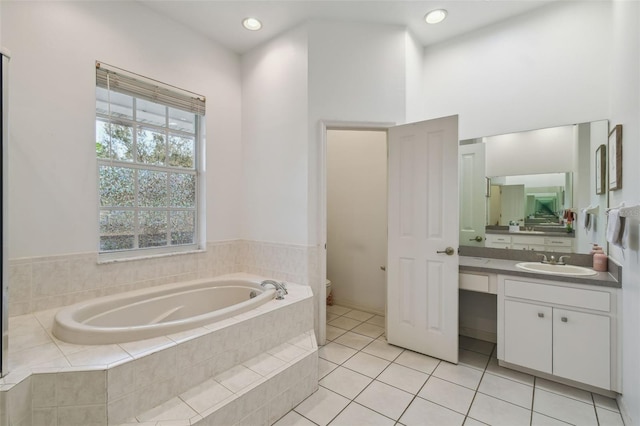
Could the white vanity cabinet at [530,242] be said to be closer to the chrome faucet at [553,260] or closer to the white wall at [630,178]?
the chrome faucet at [553,260]

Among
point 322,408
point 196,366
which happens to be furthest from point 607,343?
point 196,366

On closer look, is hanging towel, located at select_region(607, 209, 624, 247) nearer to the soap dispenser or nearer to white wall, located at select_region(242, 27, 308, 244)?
the soap dispenser

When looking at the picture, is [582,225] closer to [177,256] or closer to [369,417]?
[369,417]

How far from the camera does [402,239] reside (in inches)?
98.3

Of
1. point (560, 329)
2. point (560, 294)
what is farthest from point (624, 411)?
point (560, 294)

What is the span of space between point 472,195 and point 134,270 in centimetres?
305

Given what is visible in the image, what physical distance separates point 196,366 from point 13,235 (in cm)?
146

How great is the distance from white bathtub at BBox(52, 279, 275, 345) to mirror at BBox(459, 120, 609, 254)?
2.04 m

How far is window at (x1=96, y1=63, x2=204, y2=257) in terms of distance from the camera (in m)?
2.21

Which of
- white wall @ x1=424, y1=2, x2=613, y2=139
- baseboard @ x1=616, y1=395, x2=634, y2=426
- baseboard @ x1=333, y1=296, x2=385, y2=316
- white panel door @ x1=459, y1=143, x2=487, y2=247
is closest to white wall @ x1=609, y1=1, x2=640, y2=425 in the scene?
baseboard @ x1=616, y1=395, x2=634, y2=426

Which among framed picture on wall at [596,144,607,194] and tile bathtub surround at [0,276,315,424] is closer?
tile bathtub surround at [0,276,315,424]

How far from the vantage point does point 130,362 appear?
1286 millimetres

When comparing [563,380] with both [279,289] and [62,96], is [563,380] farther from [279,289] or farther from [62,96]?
[62,96]

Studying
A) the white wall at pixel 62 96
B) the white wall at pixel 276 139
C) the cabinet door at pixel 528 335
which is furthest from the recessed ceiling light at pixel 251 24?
the cabinet door at pixel 528 335
